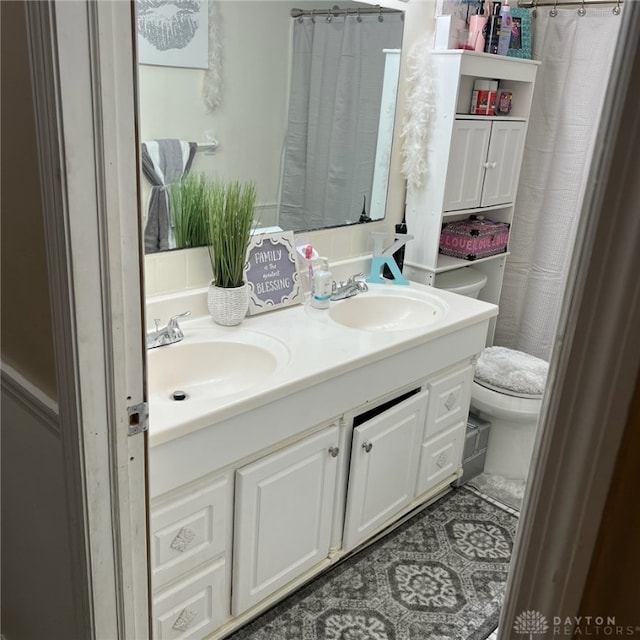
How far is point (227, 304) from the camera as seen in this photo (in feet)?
5.99

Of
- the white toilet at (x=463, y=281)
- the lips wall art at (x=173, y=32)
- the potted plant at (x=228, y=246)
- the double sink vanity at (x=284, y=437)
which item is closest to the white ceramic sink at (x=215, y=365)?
the double sink vanity at (x=284, y=437)

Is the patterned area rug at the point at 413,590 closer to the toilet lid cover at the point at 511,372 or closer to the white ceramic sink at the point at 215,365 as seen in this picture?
the toilet lid cover at the point at 511,372

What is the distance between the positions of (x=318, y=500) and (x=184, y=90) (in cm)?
116

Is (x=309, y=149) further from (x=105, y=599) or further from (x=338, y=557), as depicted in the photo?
(x=105, y=599)

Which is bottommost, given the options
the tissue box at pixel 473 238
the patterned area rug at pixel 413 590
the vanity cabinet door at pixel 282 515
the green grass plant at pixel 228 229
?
the patterned area rug at pixel 413 590

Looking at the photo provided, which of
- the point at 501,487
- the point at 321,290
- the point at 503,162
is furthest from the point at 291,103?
the point at 501,487

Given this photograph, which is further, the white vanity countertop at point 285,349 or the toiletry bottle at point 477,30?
the toiletry bottle at point 477,30

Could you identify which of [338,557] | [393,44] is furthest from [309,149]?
[338,557]

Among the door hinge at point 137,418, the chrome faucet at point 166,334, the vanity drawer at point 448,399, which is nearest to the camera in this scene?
the door hinge at point 137,418

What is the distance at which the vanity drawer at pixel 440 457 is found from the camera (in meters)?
2.22

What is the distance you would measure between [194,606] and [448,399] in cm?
105

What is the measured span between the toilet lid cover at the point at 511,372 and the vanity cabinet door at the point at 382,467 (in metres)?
0.49

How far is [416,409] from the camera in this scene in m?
2.07

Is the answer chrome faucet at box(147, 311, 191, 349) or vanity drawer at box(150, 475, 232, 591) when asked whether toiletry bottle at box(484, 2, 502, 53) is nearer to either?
chrome faucet at box(147, 311, 191, 349)
